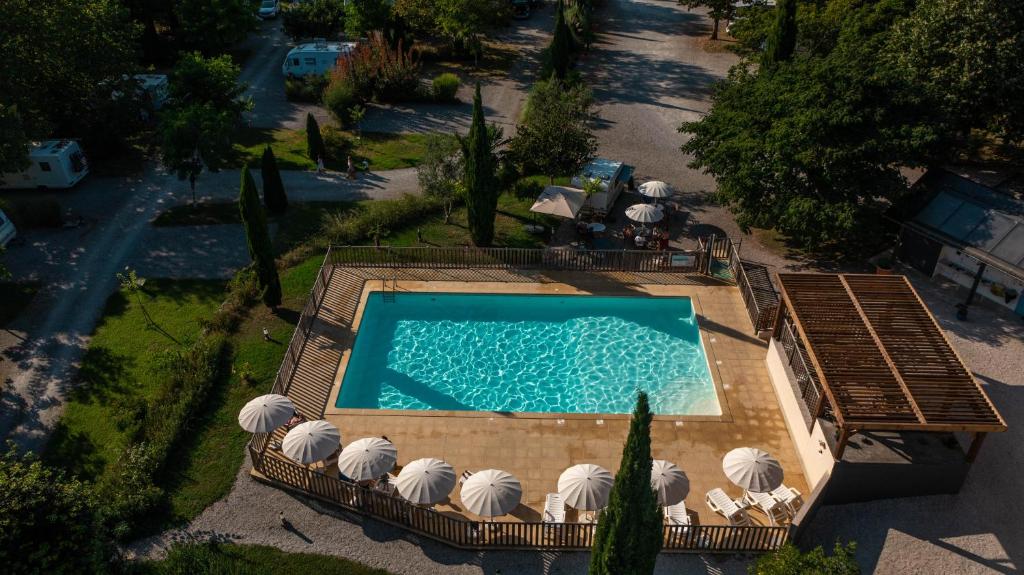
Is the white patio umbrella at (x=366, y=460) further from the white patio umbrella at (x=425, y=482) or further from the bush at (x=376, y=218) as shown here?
the bush at (x=376, y=218)

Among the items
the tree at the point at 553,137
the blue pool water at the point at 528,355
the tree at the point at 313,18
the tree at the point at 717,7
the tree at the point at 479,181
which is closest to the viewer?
the blue pool water at the point at 528,355

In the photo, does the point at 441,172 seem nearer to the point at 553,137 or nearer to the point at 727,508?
the point at 553,137

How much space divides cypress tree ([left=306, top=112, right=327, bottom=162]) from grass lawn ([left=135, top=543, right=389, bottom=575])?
2555 cm

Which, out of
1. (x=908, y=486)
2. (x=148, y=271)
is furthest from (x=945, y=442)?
(x=148, y=271)

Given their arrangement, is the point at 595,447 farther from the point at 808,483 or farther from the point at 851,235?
the point at 851,235

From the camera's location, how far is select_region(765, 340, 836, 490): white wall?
2034 centimetres

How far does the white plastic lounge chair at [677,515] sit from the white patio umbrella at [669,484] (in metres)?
0.87

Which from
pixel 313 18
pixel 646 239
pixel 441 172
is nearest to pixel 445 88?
pixel 313 18

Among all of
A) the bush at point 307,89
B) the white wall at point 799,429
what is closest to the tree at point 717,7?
the bush at point 307,89

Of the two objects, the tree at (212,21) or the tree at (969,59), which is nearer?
the tree at (969,59)

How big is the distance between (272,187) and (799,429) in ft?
84.6

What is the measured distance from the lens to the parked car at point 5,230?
31500mm

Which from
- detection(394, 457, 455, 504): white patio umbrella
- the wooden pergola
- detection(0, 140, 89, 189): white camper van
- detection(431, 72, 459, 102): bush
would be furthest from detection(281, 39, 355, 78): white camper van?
detection(394, 457, 455, 504): white patio umbrella

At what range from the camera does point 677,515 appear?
1952 cm
